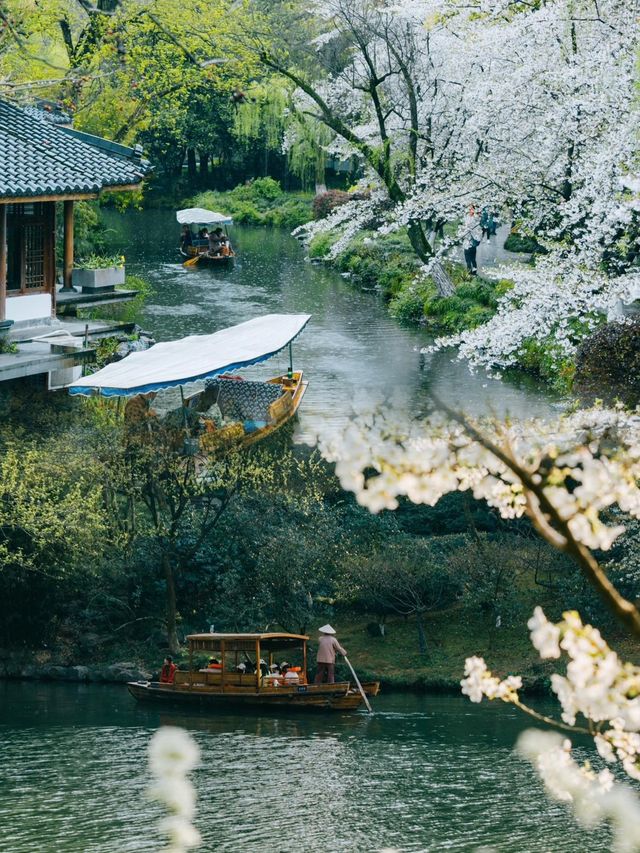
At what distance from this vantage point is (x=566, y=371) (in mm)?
27812

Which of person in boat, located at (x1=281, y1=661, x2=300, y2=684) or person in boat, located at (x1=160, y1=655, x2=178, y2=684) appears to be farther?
person in boat, located at (x1=160, y1=655, x2=178, y2=684)

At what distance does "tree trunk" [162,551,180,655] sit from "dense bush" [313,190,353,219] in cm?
3479

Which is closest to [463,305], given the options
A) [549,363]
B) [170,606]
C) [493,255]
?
[549,363]

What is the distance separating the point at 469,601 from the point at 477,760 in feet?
14.3

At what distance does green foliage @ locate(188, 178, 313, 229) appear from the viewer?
62.3 m

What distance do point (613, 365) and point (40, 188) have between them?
10460 mm

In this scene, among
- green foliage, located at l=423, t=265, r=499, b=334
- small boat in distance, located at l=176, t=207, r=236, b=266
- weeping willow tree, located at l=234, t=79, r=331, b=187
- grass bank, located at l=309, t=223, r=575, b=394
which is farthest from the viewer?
weeping willow tree, located at l=234, t=79, r=331, b=187

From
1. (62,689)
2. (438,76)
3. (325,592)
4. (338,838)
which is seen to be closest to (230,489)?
(325,592)

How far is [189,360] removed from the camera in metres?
23.8

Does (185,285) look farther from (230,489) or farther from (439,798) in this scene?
(439,798)

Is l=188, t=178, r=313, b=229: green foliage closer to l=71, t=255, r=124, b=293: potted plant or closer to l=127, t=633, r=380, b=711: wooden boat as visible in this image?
l=71, t=255, r=124, b=293: potted plant

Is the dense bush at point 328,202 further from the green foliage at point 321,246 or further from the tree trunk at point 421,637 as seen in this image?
the tree trunk at point 421,637

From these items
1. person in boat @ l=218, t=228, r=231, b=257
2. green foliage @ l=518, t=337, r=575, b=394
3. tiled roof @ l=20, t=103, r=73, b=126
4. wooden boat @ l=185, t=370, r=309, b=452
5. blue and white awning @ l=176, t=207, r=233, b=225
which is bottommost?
wooden boat @ l=185, t=370, r=309, b=452

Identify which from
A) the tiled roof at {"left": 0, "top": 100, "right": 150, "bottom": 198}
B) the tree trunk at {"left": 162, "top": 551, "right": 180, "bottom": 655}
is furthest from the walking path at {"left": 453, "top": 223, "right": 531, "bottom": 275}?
the tree trunk at {"left": 162, "top": 551, "right": 180, "bottom": 655}
